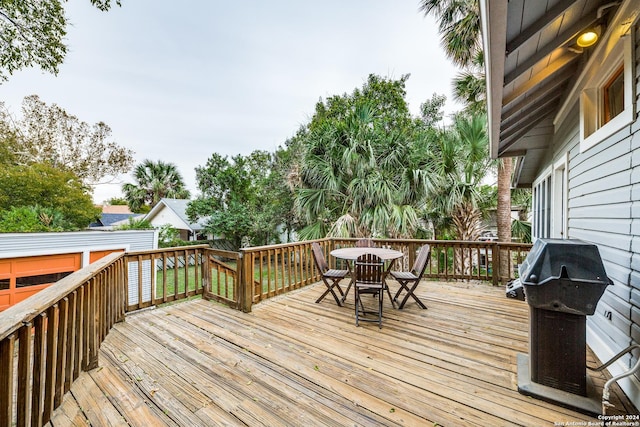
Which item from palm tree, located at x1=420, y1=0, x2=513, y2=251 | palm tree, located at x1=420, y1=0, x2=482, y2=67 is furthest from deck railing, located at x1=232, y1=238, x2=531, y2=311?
palm tree, located at x1=420, y1=0, x2=482, y2=67

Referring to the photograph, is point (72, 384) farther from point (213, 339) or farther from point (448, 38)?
point (448, 38)

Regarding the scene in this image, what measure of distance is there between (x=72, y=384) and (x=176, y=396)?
856 millimetres

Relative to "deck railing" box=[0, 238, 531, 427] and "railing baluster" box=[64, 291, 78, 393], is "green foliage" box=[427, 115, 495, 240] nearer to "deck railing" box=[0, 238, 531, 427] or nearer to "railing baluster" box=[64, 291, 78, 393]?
"deck railing" box=[0, 238, 531, 427]

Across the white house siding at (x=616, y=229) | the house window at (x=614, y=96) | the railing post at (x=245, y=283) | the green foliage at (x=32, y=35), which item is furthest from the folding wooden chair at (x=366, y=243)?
the green foliage at (x=32, y=35)

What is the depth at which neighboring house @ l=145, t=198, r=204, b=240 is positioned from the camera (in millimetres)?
15992

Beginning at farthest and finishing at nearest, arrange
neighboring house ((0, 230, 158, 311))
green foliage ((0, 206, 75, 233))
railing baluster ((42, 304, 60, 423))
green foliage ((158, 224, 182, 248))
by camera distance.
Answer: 1. green foliage ((158, 224, 182, 248))
2. green foliage ((0, 206, 75, 233))
3. neighboring house ((0, 230, 158, 311))
4. railing baluster ((42, 304, 60, 423))

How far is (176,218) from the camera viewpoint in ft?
53.6

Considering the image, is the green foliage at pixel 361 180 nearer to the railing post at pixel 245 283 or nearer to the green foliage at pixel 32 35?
the railing post at pixel 245 283

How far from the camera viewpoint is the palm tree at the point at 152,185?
2047cm

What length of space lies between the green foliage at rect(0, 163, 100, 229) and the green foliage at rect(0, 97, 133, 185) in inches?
72.4

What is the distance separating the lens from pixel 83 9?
5.74m

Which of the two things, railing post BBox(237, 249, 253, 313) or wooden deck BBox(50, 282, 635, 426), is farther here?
railing post BBox(237, 249, 253, 313)

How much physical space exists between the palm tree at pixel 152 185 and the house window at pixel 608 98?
2464cm

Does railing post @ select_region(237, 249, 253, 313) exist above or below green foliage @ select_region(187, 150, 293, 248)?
below
